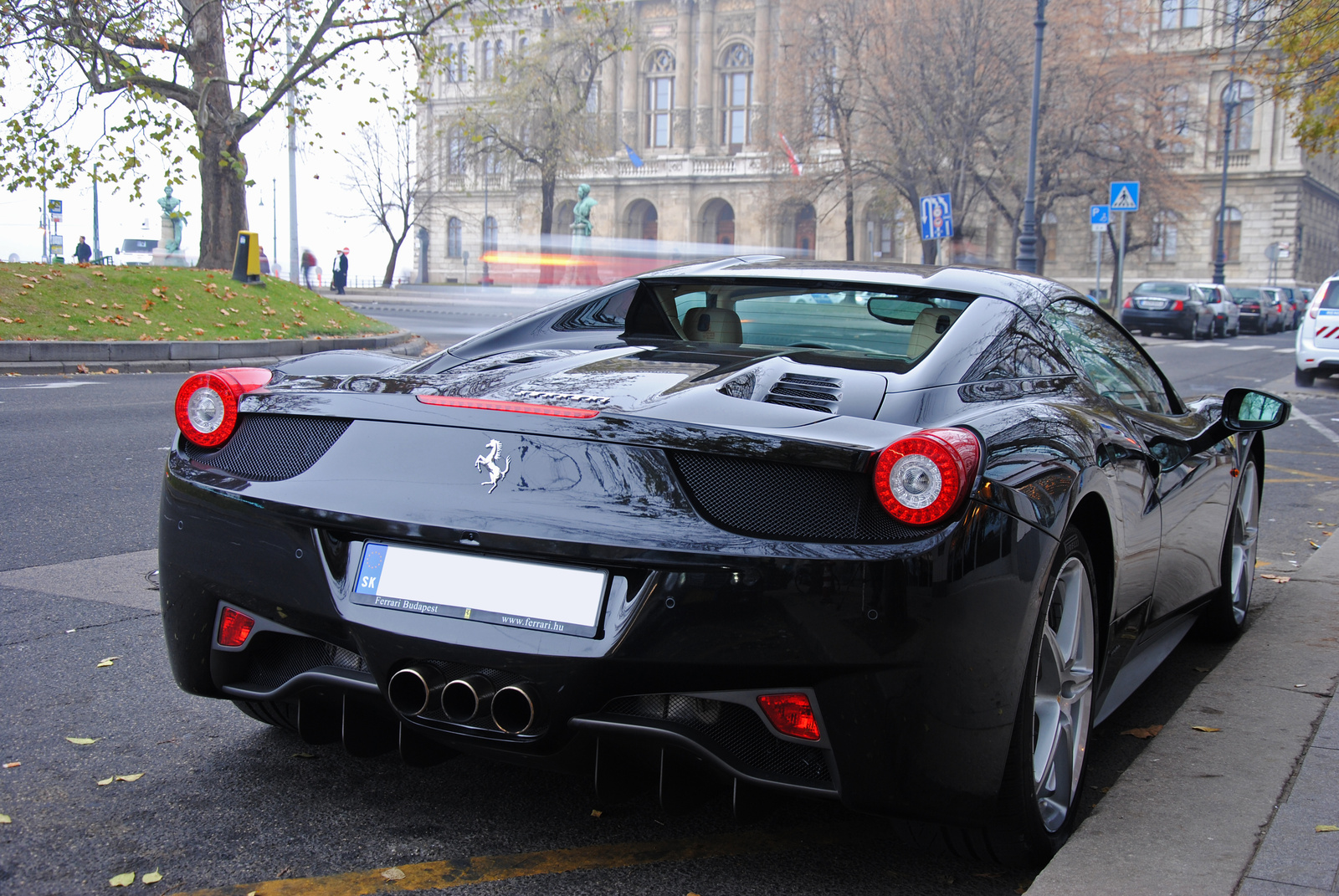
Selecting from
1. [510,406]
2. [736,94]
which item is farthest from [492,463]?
[736,94]

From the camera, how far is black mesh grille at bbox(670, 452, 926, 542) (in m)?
2.17

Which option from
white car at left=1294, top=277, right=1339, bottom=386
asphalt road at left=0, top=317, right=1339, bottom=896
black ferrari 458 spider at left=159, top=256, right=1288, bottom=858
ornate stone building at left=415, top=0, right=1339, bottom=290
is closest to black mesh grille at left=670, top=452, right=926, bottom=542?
black ferrari 458 spider at left=159, top=256, right=1288, bottom=858

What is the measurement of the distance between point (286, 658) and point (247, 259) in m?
20.2

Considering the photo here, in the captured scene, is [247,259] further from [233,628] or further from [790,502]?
[790,502]

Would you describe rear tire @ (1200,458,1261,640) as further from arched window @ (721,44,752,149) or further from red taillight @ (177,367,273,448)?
arched window @ (721,44,752,149)

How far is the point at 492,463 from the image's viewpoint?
7.75 feet

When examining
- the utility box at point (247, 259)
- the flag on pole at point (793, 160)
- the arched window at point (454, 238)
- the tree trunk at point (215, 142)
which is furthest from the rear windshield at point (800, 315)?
the arched window at point (454, 238)

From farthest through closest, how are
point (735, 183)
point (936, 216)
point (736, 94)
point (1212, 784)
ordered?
point (736, 94), point (735, 183), point (936, 216), point (1212, 784)

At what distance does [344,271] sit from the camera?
2063 inches

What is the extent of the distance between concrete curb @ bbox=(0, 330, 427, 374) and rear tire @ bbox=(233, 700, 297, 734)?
10812 millimetres

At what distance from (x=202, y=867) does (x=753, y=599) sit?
125cm

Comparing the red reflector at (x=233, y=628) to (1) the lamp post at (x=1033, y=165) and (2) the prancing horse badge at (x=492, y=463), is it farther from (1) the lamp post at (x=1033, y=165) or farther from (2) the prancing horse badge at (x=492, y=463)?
(1) the lamp post at (x=1033, y=165)

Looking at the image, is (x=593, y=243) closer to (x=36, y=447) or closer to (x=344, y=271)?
(x=344, y=271)

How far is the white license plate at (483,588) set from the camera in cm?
222
